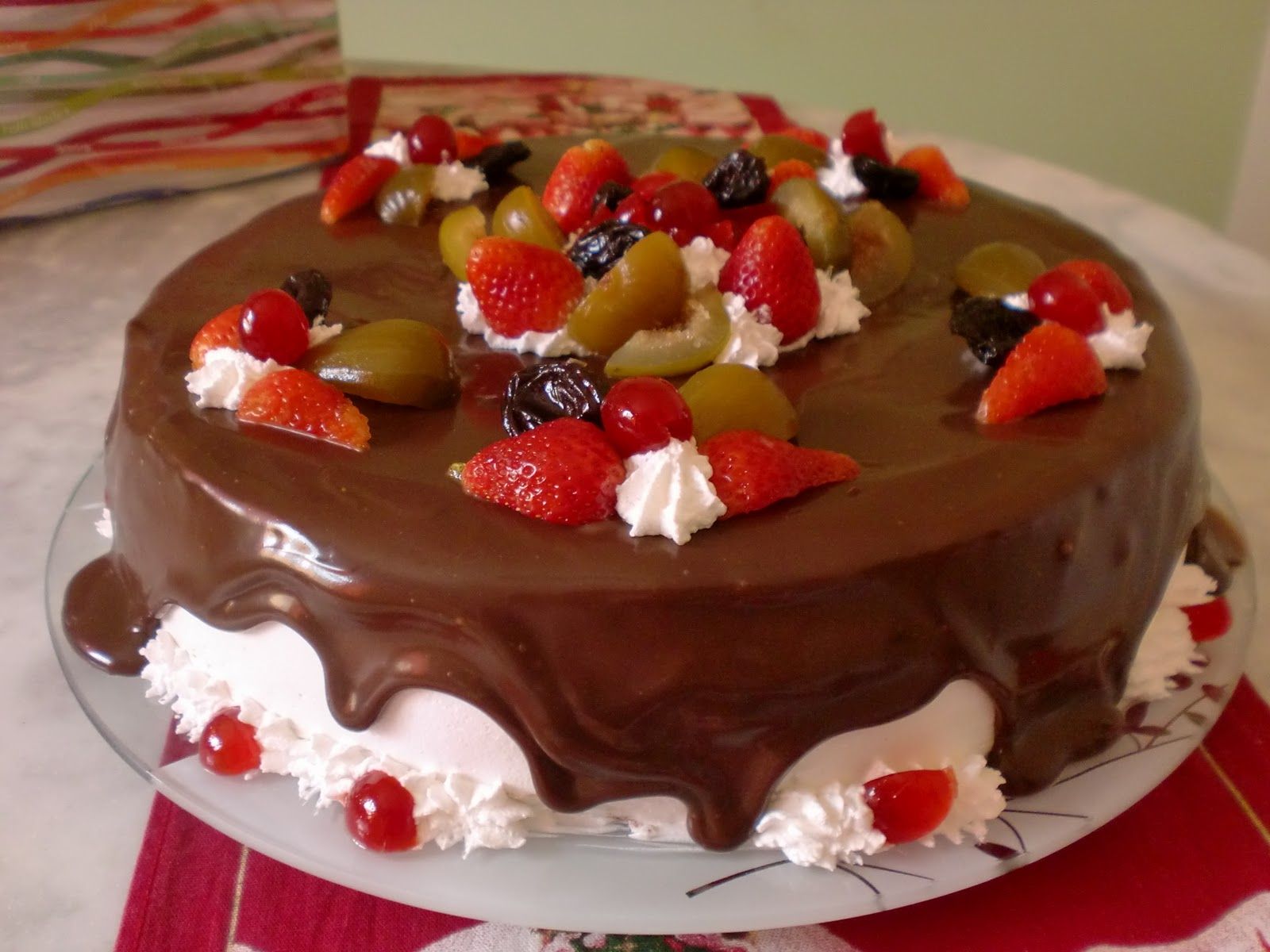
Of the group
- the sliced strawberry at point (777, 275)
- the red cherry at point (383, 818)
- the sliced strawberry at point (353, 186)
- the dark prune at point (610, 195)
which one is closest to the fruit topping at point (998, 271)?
the sliced strawberry at point (777, 275)

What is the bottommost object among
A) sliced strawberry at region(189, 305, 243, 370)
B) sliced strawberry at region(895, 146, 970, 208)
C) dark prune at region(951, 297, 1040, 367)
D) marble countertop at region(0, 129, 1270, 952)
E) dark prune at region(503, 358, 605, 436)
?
marble countertop at region(0, 129, 1270, 952)

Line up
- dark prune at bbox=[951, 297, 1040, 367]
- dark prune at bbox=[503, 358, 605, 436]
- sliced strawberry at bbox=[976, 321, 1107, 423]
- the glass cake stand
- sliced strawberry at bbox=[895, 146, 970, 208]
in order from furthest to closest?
sliced strawberry at bbox=[895, 146, 970, 208], dark prune at bbox=[951, 297, 1040, 367], sliced strawberry at bbox=[976, 321, 1107, 423], dark prune at bbox=[503, 358, 605, 436], the glass cake stand

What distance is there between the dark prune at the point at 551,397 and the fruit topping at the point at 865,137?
1.11 meters

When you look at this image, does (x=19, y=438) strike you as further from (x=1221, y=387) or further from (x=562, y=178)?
(x=1221, y=387)

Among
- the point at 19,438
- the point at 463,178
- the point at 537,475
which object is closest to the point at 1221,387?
the point at 463,178

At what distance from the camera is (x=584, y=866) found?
1.33m

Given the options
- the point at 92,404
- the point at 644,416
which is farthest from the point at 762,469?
the point at 92,404

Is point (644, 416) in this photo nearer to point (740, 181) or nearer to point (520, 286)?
point (520, 286)

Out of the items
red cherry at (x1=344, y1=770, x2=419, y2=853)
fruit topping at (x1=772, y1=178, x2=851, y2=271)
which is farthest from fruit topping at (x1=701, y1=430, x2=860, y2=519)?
fruit topping at (x1=772, y1=178, x2=851, y2=271)

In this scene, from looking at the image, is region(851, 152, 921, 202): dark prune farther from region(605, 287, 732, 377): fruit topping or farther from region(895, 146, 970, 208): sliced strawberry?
region(605, 287, 732, 377): fruit topping

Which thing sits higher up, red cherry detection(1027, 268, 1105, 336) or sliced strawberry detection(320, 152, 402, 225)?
red cherry detection(1027, 268, 1105, 336)

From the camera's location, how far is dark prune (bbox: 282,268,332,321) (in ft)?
5.65

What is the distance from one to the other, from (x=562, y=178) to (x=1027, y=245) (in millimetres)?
806

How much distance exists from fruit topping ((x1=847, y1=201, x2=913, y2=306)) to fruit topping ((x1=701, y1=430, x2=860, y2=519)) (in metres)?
0.60
